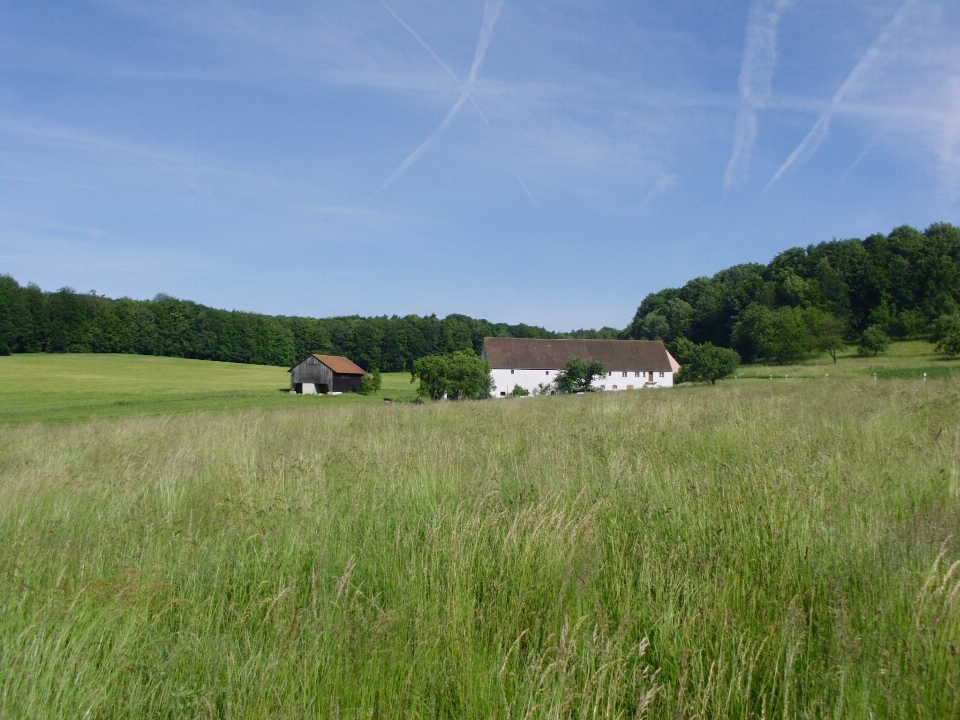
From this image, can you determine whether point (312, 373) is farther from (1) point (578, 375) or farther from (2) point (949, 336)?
(2) point (949, 336)

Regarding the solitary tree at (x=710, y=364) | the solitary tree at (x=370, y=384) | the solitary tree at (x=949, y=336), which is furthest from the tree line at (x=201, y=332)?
the solitary tree at (x=949, y=336)

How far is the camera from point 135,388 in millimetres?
57281

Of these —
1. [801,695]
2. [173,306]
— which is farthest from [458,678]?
[173,306]

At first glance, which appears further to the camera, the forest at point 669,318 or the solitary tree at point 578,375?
the forest at point 669,318

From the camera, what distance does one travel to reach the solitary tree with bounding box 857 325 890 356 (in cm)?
6831

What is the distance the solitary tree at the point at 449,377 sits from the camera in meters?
55.4

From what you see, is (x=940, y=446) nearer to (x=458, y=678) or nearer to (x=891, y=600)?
(x=891, y=600)

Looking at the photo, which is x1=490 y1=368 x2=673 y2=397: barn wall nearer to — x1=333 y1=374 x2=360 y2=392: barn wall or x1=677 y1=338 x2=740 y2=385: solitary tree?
x1=677 y1=338 x2=740 y2=385: solitary tree

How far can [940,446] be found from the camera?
5.09m

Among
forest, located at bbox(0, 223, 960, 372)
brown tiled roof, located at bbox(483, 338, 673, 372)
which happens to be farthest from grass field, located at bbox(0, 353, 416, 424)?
brown tiled roof, located at bbox(483, 338, 673, 372)

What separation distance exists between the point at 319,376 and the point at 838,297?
75245mm

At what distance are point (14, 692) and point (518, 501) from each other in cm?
268

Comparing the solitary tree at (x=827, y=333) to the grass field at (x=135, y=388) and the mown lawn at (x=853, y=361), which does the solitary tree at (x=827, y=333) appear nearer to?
the mown lawn at (x=853, y=361)

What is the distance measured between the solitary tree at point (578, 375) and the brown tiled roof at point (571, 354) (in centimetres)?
562
